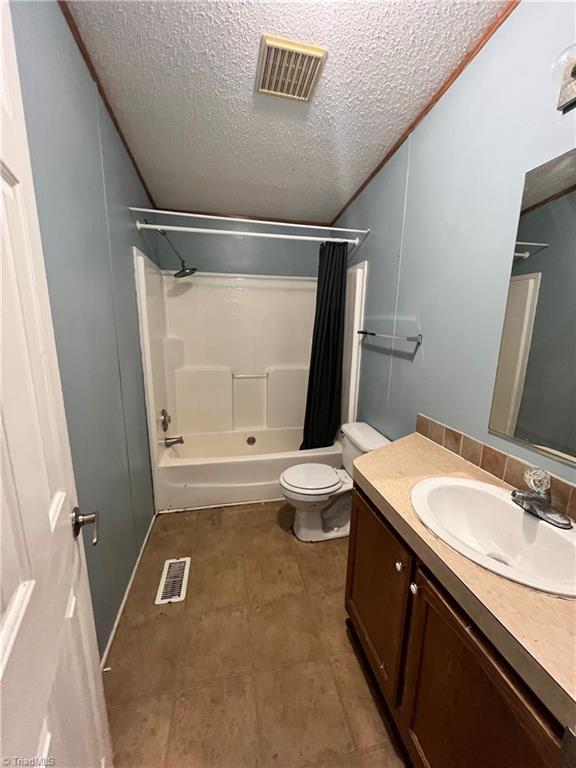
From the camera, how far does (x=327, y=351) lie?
95.6 inches

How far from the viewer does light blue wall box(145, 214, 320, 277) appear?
265cm

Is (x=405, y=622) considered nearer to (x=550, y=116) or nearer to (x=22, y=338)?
(x=22, y=338)

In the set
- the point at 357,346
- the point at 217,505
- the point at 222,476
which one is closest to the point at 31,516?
Answer: the point at 222,476

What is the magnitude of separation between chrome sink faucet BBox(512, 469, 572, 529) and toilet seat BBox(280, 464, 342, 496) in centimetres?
105

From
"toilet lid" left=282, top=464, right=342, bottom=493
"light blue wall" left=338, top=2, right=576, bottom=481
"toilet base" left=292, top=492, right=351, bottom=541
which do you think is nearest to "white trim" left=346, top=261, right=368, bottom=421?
"light blue wall" left=338, top=2, right=576, bottom=481

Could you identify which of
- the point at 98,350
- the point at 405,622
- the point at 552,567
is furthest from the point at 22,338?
the point at 552,567

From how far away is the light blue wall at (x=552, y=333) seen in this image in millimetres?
883

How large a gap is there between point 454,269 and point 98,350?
1.59 m

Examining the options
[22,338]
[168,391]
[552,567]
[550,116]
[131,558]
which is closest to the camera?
[22,338]

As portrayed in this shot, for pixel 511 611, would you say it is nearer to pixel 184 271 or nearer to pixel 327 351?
pixel 327 351

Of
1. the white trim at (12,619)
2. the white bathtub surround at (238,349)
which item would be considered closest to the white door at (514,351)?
the white trim at (12,619)

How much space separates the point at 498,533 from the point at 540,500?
0.56 ft

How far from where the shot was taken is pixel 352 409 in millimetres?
2344

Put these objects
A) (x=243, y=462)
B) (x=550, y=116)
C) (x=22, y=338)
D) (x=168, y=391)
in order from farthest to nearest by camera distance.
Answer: (x=168, y=391) < (x=243, y=462) < (x=550, y=116) < (x=22, y=338)
